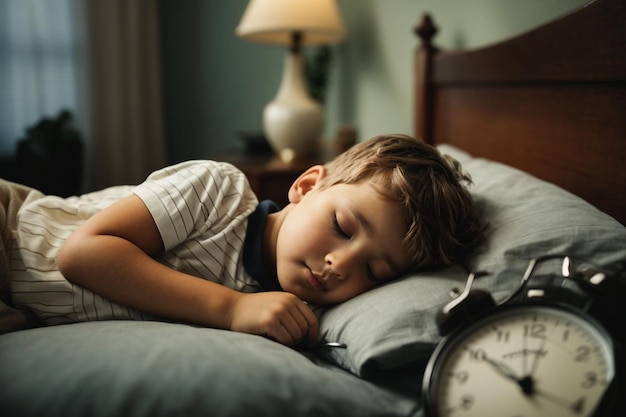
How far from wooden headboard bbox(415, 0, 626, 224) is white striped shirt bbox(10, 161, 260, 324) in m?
0.58

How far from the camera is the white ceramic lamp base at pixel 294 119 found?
228cm

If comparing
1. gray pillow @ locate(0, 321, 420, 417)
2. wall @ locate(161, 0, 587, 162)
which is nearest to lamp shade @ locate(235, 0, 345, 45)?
wall @ locate(161, 0, 587, 162)

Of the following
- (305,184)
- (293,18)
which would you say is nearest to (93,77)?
(293,18)

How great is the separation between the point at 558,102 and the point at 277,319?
674 mm

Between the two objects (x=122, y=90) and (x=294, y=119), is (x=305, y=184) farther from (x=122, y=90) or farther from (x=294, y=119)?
(x=122, y=90)

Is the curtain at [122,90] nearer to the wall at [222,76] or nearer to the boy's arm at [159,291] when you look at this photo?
the wall at [222,76]

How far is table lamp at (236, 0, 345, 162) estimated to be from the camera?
2213 millimetres

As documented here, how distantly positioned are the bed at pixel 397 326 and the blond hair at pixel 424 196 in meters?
0.03

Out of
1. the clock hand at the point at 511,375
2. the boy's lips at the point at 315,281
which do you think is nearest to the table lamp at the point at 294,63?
the boy's lips at the point at 315,281

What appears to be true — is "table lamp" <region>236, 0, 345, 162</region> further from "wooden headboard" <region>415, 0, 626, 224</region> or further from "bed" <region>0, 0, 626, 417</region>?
"bed" <region>0, 0, 626, 417</region>

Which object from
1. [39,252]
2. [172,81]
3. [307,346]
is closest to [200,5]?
[172,81]

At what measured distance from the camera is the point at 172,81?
3504 millimetres

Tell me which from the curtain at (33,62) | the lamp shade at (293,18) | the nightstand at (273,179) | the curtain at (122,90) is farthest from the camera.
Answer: the curtain at (122,90)

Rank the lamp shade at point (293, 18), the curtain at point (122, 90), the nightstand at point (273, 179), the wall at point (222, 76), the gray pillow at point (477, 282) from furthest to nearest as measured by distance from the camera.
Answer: the curtain at point (122, 90) < the wall at point (222, 76) < the lamp shade at point (293, 18) < the nightstand at point (273, 179) < the gray pillow at point (477, 282)
